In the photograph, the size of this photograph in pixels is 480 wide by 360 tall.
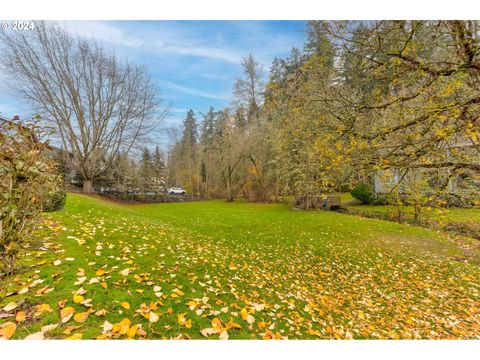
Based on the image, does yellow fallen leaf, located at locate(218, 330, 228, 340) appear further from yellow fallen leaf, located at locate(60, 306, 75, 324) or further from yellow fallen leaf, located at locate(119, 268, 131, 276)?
yellow fallen leaf, located at locate(119, 268, 131, 276)

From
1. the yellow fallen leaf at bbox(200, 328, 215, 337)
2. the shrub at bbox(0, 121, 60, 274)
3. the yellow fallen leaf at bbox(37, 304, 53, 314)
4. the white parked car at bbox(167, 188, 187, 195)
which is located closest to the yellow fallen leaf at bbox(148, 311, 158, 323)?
the yellow fallen leaf at bbox(200, 328, 215, 337)

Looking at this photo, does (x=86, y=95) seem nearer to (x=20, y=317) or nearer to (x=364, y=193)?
(x=20, y=317)

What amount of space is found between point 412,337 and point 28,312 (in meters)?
3.45

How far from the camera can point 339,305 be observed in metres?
2.76

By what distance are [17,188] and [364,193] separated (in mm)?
14117

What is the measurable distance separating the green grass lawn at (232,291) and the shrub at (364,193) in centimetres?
723

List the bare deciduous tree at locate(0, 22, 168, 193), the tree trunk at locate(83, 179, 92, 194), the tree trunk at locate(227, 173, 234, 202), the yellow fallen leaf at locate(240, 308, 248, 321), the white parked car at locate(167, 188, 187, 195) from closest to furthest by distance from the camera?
1. the yellow fallen leaf at locate(240, 308, 248, 321)
2. the bare deciduous tree at locate(0, 22, 168, 193)
3. the tree trunk at locate(83, 179, 92, 194)
4. the tree trunk at locate(227, 173, 234, 202)
5. the white parked car at locate(167, 188, 187, 195)

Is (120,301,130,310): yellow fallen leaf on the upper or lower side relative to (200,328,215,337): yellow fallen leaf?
upper

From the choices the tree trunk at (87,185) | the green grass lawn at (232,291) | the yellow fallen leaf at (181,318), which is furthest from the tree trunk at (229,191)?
the yellow fallen leaf at (181,318)

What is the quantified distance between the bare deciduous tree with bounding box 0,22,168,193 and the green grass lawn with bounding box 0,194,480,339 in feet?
31.4

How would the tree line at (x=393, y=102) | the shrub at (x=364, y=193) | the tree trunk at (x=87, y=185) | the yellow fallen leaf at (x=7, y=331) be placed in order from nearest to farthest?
the yellow fallen leaf at (x=7, y=331)
the tree line at (x=393, y=102)
the shrub at (x=364, y=193)
the tree trunk at (x=87, y=185)

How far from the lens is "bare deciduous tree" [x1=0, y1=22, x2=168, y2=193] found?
10281 millimetres

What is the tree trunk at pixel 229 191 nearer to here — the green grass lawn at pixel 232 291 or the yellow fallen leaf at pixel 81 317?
the green grass lawn at pixel 232 291

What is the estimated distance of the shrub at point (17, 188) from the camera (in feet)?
5.29
